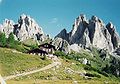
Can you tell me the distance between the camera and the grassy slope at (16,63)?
90863mm

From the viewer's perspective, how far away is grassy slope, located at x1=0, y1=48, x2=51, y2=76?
90.9m

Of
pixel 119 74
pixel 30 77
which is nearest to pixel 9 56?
pixel 30 77

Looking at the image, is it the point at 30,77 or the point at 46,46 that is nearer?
the point at 30,77

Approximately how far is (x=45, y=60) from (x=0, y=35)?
50.1m

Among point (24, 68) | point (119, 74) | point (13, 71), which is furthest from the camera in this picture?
point (119, 74)

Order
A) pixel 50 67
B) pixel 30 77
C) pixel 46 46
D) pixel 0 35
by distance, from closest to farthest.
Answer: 1. pixel 30 77
2. pixel 50 67
3. pixel 0 35
4. pixel 46 46

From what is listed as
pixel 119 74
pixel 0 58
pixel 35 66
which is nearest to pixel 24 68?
pixel 35 66

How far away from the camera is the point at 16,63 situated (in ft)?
329

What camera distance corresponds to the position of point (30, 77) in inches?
3290

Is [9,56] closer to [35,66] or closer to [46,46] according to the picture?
[35,66]

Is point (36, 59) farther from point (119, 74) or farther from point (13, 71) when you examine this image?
point (119, 74)

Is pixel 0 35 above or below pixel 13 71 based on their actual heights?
above

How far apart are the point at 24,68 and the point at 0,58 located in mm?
12366

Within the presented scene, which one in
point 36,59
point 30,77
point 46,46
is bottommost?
point 30,77
